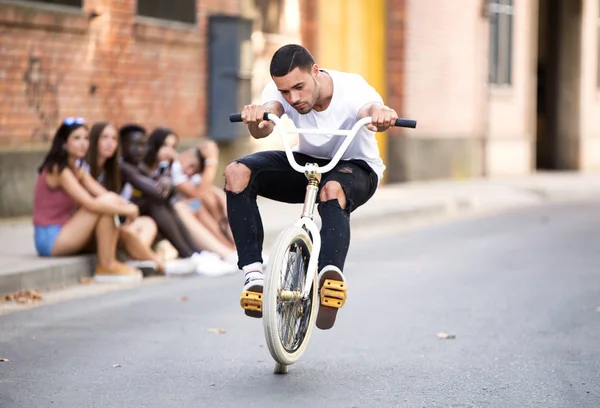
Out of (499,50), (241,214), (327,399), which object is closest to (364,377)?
(327,399)

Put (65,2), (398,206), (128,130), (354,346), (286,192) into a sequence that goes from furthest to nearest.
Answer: (398,206)
(65,2)
(128,130)
(354,346)
(286,192)

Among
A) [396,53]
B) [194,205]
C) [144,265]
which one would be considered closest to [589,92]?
[396,53]

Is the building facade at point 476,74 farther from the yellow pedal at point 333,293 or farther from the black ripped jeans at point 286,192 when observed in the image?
the yellow pedal at point 333,293

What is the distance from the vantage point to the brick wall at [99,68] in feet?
40.8

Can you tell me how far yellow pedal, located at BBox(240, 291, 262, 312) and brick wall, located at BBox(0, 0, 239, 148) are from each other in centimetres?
701

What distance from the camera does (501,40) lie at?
947 inches

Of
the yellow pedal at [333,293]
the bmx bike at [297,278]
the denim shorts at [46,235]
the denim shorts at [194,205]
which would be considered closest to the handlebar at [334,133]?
the bmx bike at [297,278]

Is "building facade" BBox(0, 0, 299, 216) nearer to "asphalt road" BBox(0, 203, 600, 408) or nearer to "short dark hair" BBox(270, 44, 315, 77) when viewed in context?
"asphalt road" BBox(0, 203, 600, 408)

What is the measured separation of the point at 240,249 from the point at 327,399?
97 centimetres

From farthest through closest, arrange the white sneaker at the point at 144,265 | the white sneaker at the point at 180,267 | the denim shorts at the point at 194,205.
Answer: the denim shorts at the point at 194,205 → the white sneaker at the point at 180,267 → the white sneaker at the point at 144,265

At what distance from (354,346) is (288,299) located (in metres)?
1.22

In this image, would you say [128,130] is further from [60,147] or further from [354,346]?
[354,346]

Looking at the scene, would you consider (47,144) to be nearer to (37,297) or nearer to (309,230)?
(37,297)

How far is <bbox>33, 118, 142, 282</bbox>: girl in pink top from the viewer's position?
30.6 feet
